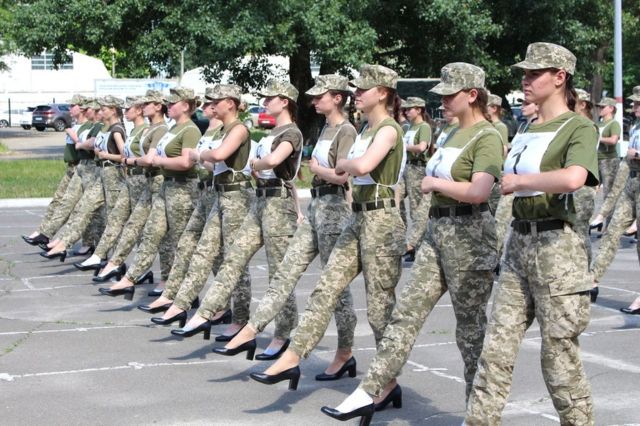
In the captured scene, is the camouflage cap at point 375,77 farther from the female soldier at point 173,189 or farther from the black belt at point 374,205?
the female soldier at point 173,189

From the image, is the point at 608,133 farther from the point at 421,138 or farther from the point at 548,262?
the point at 548,262

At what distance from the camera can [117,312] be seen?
436 inches

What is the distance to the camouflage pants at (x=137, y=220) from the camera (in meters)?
11.7

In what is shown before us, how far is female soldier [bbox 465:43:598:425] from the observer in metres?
5.50

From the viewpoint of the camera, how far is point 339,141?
7809mm

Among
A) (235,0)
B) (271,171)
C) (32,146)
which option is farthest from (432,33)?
(271,171)

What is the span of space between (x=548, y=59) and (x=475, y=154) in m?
0.78

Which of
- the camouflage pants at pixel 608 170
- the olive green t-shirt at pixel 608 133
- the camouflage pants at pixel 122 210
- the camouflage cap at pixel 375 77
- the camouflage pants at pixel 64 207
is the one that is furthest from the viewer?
the camouflage pants at pixel 608 170

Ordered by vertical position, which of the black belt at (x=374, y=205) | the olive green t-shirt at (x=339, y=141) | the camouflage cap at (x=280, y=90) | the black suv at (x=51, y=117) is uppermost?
the camouflage cap at (x=280, y=90)

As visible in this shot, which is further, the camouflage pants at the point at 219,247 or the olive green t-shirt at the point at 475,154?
the camouflage pants at the point at 219,247

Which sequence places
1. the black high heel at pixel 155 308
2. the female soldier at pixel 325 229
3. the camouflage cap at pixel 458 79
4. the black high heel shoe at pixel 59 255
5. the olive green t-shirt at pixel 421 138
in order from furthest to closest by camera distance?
the olive green t-shirt at pixel 421 138 < the black high heel shoe at pixel 59 255 < the black high heel at pixel 155 308 < the female soldier at pixel 325 229 < the camouflage cap at pixel 458 79

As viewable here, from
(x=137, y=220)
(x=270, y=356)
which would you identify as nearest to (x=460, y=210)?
(x=270, y=356)

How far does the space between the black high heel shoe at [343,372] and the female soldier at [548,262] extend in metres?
2.40

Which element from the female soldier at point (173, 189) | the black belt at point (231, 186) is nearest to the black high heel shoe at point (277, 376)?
the black belt at point (231, 186)
